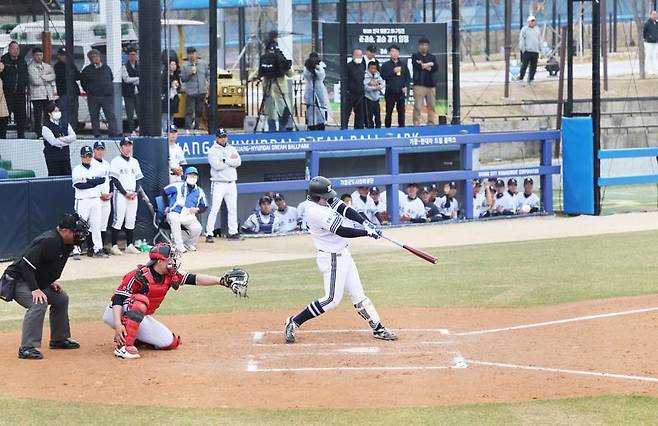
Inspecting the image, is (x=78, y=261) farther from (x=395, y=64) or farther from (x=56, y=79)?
(x=395, y=64)

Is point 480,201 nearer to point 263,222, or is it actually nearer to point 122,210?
point 263,222

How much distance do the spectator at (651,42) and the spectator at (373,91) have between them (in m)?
12.0

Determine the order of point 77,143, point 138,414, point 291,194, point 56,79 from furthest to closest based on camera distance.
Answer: point 291,194 → point 56,79 → point 77,143 → point 138,414

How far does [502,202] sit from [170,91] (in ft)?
23.6

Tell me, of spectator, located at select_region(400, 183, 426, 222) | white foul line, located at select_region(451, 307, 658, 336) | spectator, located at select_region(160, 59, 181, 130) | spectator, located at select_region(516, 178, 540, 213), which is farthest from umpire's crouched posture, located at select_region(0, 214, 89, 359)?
spectator, located at select_region(516, 178, 540, 213)

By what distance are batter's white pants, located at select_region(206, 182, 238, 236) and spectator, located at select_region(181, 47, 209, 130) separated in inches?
148

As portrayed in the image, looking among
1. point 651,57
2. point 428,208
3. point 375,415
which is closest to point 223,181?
point 428,208

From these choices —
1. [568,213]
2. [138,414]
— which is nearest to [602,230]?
[568,213]

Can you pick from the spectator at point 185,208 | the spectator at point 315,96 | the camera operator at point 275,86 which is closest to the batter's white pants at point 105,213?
the spectator at point 185,208

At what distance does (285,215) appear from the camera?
21.7 m

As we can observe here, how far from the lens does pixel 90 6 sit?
24906 millimetres

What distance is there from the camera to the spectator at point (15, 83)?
2075 centimetres

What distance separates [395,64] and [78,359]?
14561 millimetres

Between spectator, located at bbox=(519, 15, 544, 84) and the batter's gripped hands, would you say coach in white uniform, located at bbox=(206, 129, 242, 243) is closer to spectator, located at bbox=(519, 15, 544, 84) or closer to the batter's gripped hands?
the batter's gripped hands
